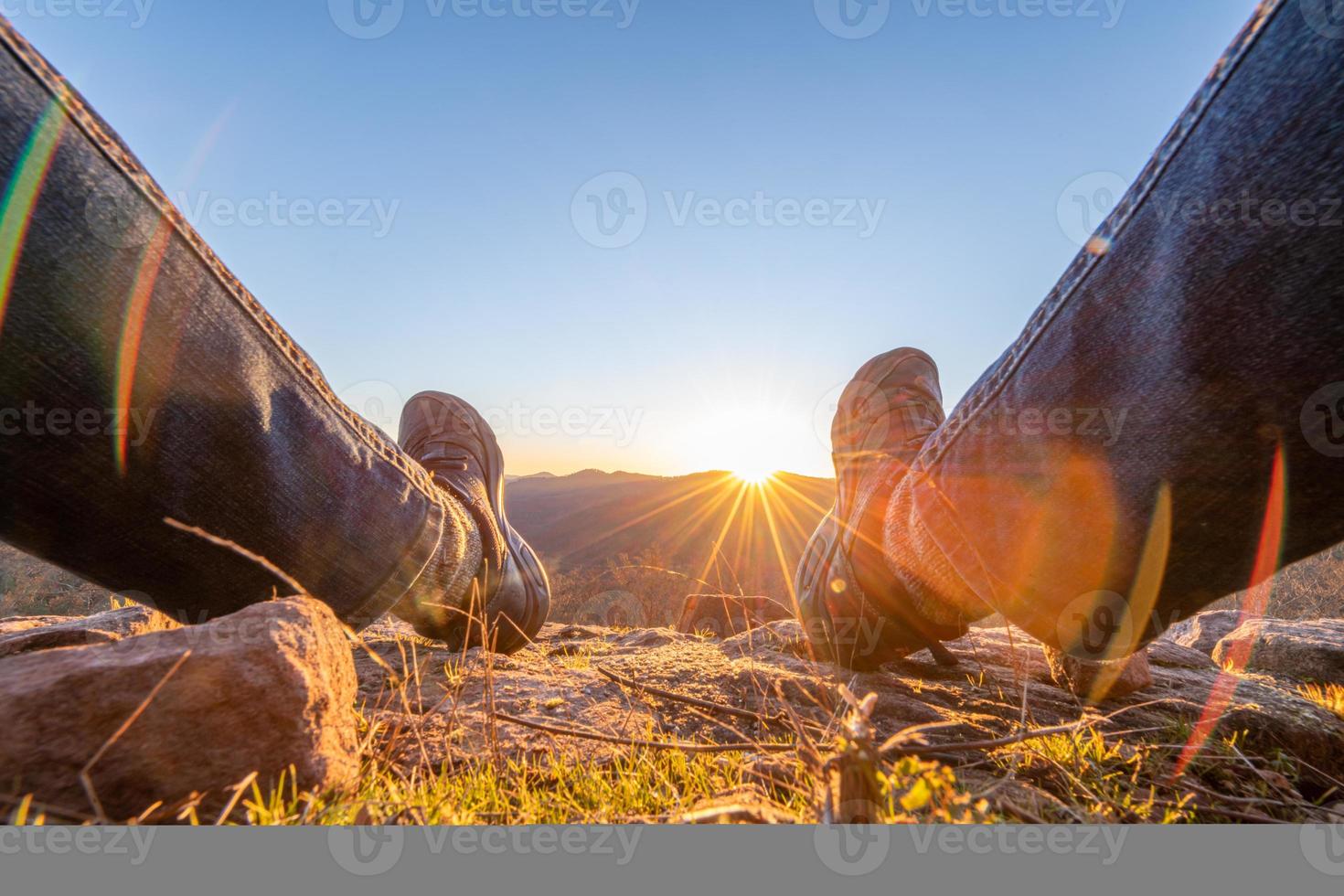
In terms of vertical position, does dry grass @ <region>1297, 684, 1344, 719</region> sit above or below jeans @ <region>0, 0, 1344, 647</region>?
below

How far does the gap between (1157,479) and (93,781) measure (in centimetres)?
179

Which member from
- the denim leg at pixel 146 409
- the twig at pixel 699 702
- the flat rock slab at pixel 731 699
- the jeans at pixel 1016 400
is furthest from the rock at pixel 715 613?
the denim leg at pixel 146 409

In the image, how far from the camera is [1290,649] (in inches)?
112

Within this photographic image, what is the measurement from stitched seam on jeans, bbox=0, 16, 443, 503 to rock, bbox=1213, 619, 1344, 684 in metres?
3.87

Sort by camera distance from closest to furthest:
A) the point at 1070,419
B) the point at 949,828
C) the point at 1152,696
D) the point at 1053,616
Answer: the point at 949,828, the point at 1070,419, the point at 1053,616, the point at 1152,696

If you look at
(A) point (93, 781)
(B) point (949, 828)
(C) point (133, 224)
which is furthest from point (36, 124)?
(B) point (949, 828)

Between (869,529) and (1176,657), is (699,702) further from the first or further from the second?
(1176,657)

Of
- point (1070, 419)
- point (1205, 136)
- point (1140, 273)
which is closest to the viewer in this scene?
point (1205, 136)

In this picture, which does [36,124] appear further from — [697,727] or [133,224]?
[697,727]

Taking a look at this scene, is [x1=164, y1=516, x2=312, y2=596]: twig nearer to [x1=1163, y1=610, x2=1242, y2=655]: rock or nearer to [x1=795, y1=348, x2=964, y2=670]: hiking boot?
[x1=795, y1=348, x2=964, y2=670]: hiking boot

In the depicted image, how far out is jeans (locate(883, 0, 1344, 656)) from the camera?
2.96ft

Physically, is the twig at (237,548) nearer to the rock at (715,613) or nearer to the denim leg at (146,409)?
the denim leg at (146,409)

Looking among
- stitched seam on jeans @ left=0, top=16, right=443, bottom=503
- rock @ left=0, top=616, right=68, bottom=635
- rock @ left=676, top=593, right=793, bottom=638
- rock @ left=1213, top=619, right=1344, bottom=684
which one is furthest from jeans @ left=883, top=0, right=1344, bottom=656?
rock @ left=0, top=616, right=68, bottom=635

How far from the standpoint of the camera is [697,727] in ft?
5.09
